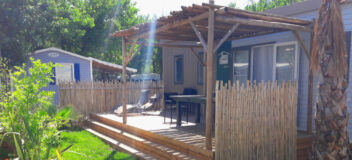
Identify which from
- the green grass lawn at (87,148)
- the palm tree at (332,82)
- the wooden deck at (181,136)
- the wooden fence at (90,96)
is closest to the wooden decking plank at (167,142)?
the wooden deck at (181,136)

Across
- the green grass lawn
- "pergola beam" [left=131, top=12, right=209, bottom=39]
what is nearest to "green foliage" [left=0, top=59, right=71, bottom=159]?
the green grass lawn

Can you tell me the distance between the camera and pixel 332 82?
342 centimetres

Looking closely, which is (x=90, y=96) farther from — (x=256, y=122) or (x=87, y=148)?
(x=256, y=122)

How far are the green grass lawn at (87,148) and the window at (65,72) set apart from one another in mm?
5170

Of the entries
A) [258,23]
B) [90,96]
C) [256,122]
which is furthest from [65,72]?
[256,122]

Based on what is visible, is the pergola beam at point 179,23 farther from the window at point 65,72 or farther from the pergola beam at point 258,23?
the window at point 65,72

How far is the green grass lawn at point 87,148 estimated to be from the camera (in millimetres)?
5254

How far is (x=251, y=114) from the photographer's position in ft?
13.4

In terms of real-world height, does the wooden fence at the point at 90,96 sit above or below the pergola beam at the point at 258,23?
below

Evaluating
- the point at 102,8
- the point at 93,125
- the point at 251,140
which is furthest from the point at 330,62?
the point at 102,8

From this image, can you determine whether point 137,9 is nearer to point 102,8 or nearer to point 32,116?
point 102,8

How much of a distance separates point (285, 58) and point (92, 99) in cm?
660

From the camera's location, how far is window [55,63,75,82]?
11961 mm

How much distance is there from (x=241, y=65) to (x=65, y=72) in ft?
28.9
